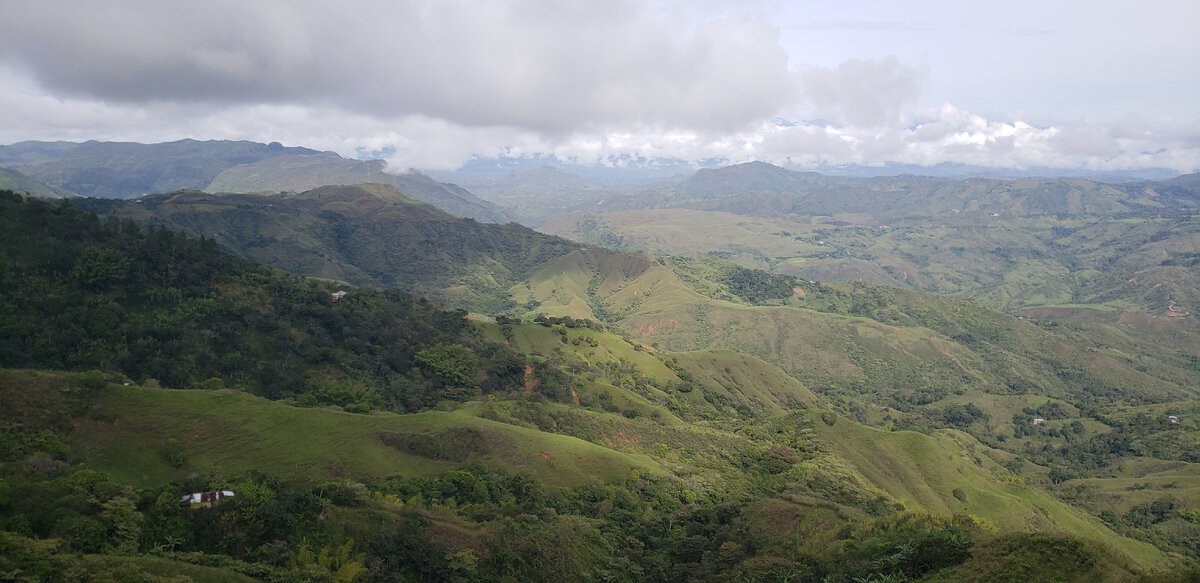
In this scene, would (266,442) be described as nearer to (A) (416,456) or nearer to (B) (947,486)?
(A) (416,456)

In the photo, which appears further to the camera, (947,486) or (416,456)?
(947,486)

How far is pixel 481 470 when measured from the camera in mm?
57938

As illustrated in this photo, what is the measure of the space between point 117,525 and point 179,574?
23.4ft

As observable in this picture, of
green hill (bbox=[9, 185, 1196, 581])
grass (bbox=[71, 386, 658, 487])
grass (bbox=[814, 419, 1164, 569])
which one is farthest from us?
grass (bbox=[814, 419, 1164, 569])

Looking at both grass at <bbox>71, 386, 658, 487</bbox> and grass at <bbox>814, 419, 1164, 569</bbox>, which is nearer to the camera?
grass at <bbox>71, 386, 658, 487</bbox>

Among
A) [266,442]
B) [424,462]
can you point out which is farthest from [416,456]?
[266,442]

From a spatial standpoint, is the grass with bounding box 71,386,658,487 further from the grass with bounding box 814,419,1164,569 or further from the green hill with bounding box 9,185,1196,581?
the grass with bounding box 814,419,1164,569

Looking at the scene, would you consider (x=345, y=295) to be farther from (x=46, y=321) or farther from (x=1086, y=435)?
(x=1086, y=435)

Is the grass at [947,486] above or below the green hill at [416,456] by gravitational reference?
below

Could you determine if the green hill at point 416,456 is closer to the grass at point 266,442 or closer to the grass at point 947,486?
the grass at point 266,442

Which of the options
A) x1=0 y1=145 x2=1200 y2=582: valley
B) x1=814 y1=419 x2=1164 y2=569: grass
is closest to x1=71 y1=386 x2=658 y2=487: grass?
x1=0 y1=145 x2=1200 y2=582: valley

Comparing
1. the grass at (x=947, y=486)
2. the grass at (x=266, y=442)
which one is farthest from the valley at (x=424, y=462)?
the grass at (x=947, y=486)

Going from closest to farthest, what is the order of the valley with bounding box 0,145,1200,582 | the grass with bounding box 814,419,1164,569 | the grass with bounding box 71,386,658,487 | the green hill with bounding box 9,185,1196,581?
the valley with bounding box 0,145,1200,582, the green hill with bounding box 9,185,1196,581, the grass with bounding box 71,386,658,487, the grass with bounding box 814,419,1164,569

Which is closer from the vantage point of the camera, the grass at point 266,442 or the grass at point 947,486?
the grass at point 266,442
